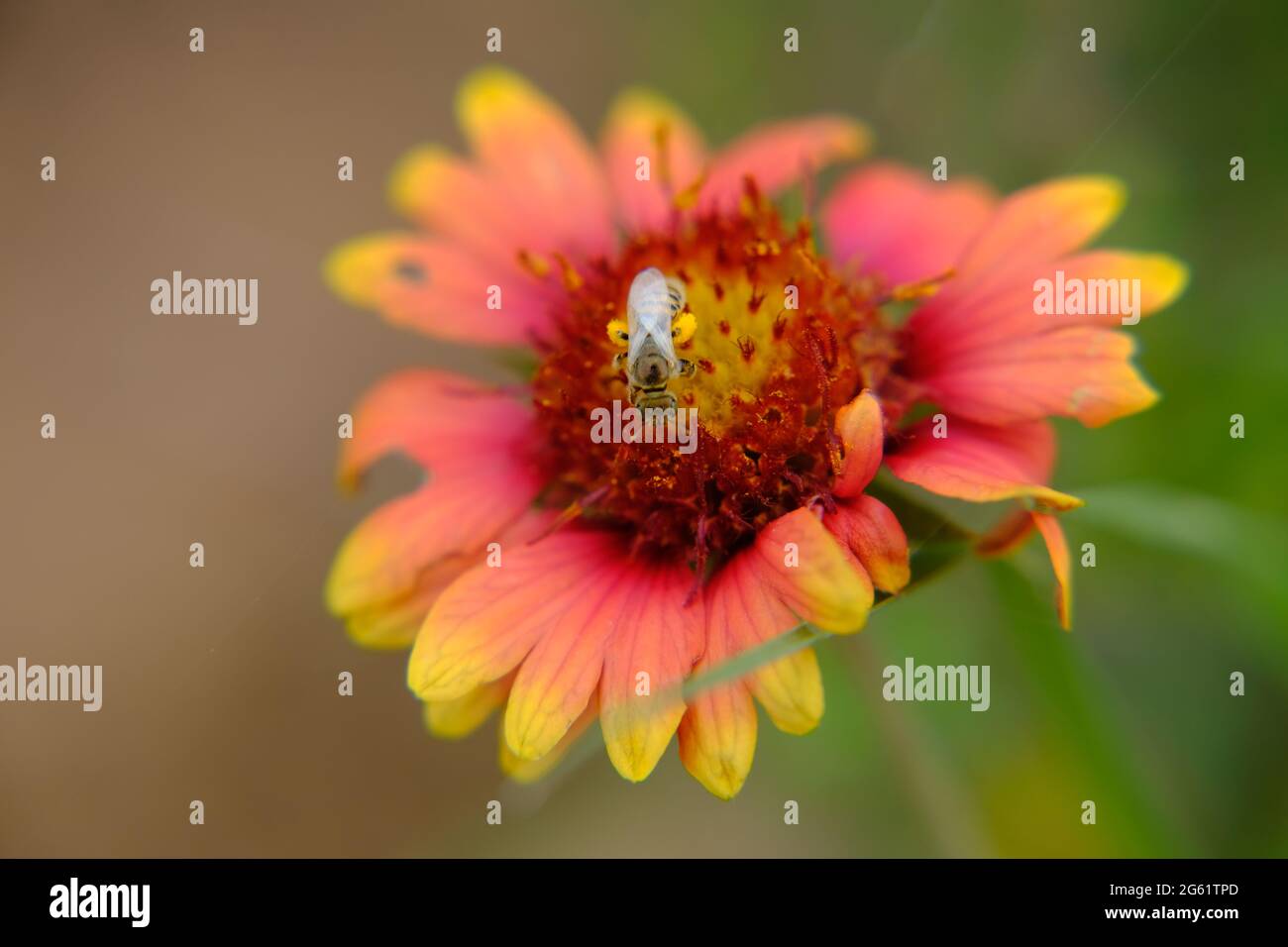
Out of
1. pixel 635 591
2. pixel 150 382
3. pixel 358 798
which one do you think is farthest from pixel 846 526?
pixel 150 382

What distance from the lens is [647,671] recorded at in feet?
3.98

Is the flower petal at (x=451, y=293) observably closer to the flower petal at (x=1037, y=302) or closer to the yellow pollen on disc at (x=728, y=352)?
the yellow pollen on disc at (x=728, y=352)

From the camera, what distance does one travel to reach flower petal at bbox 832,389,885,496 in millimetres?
1183

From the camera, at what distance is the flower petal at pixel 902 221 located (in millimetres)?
1725

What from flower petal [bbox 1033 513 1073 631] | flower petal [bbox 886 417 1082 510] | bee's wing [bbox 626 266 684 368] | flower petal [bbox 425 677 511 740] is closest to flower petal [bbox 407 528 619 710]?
flower petal [bbox 425 677 511 740]

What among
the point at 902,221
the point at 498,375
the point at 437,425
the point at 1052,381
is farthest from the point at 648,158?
the point at 498,375

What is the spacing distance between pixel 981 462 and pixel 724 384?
0.32m

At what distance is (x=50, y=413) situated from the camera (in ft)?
10.2

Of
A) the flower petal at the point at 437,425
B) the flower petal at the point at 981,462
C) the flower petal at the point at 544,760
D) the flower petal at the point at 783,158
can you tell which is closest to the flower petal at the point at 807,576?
the flower petal at the point at 981,462

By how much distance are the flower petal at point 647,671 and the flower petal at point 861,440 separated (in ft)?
0.78

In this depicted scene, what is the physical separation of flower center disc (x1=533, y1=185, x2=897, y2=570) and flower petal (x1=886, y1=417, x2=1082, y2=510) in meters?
0.09

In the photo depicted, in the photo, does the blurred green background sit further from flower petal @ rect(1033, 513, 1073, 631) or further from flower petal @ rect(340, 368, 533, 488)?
flower petal @ rect(340, 368, 533, 488)

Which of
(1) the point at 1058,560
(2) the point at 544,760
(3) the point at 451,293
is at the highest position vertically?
(3) the point at 451,293

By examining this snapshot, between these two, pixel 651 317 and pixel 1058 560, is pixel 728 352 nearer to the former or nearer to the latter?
pixel 651 317
